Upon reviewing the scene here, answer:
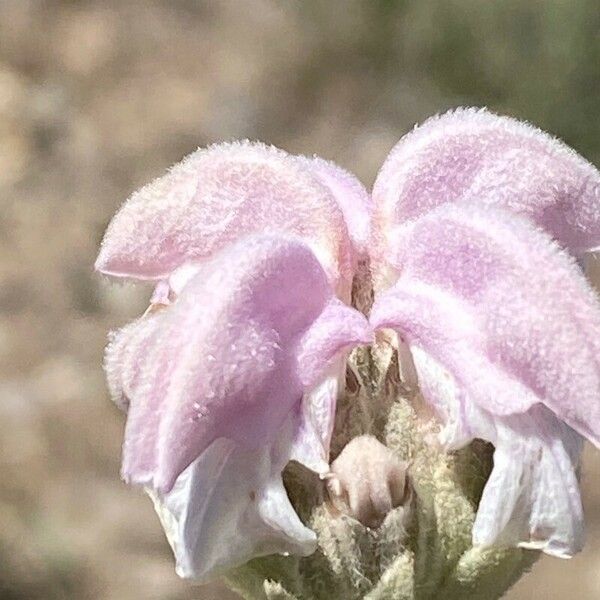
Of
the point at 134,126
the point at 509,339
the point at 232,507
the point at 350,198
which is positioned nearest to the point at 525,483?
the point at 509,339

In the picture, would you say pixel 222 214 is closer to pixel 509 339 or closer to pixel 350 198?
pixel 350 198

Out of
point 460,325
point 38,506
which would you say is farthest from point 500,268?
point 38,506

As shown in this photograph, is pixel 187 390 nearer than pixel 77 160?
Yes

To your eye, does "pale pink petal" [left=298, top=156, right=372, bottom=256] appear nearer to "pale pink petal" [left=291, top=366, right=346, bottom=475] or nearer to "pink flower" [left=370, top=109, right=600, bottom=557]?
"pink flower" [left=370, top=109, right=600, bottom=557]

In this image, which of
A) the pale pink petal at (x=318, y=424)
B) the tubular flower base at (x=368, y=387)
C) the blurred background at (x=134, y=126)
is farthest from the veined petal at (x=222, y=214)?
the blurred background at (x=134, y=126)

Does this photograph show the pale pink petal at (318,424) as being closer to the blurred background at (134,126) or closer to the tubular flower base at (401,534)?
the tubular flower base at (401,534)

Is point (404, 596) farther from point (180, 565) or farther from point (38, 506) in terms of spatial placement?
point (38, 506)
